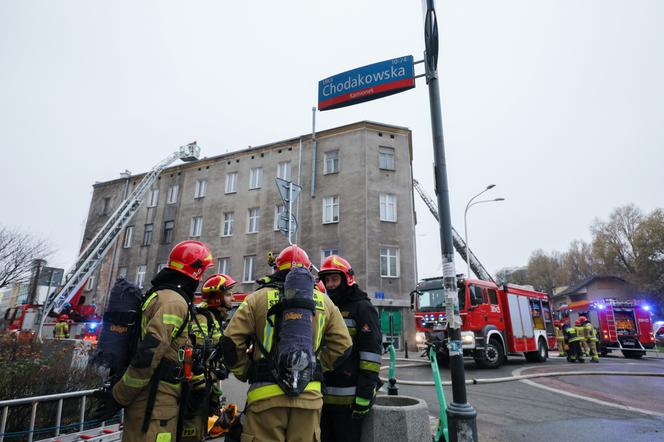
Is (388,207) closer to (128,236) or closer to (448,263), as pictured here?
(448,263)

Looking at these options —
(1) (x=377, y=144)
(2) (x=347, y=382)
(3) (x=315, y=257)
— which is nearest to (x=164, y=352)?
(2) (x=347, y=382)

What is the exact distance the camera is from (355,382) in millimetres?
3293

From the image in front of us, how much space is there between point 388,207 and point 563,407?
15.4 metres

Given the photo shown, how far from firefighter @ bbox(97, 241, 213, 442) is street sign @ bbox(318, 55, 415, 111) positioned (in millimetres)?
4281

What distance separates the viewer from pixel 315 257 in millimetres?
21531

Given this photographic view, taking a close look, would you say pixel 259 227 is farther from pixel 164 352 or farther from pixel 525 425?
pixel 164 352

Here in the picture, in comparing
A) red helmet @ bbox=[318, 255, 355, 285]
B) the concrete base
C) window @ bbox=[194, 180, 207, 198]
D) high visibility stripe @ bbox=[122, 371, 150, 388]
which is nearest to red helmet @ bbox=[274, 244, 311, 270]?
red helmet @ bbox=[318, 255, 355, 285]

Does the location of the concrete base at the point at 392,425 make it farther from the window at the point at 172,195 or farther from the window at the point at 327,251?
the window at the point at 172,195

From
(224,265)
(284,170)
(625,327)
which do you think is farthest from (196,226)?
(625,327)

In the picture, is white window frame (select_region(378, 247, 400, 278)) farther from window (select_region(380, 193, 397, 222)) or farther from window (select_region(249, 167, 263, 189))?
window (select_region(249, 167, 263, 189))

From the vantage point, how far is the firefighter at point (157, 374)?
258cm

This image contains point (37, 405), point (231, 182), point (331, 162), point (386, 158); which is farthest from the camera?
point (231, 182)

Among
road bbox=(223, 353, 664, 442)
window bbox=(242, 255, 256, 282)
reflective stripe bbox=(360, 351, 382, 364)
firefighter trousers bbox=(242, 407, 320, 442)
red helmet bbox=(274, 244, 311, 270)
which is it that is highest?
window bbox=(242, 255, 256, 282)

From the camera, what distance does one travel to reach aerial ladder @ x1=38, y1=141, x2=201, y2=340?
19.1m
